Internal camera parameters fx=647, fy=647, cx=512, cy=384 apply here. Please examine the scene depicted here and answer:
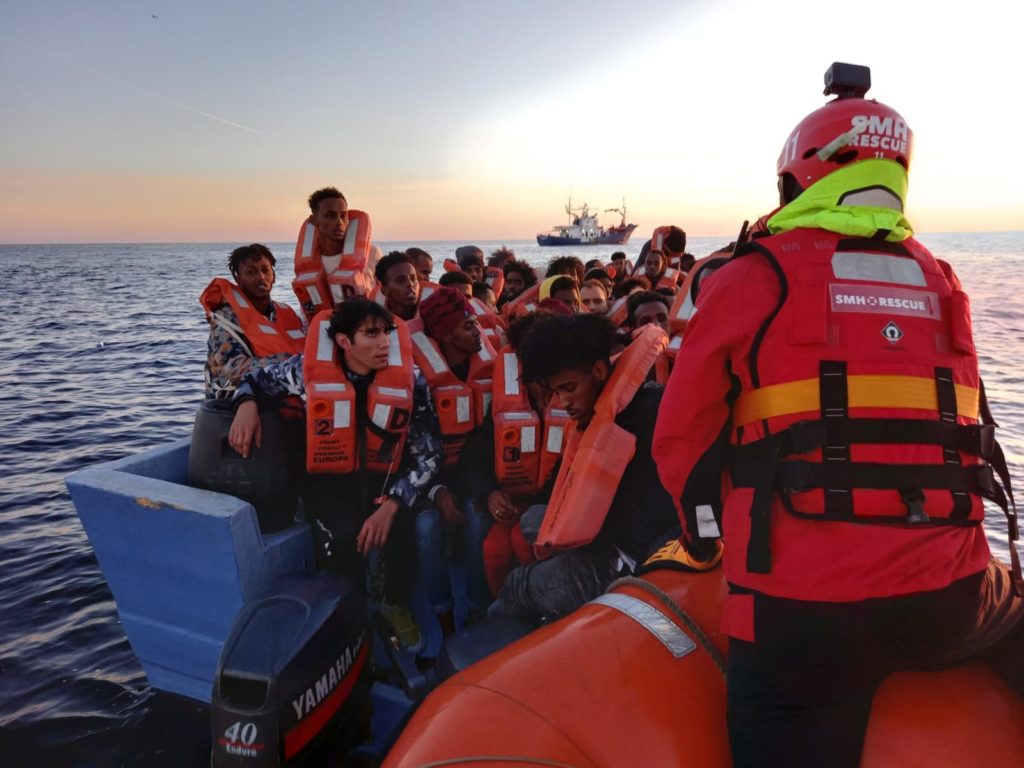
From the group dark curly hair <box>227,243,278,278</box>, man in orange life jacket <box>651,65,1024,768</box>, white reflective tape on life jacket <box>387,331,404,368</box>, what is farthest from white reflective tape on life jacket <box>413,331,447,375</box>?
man in orange life jacket <box>651,65,1024,768</box>

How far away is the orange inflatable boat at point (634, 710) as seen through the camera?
1.15 metres

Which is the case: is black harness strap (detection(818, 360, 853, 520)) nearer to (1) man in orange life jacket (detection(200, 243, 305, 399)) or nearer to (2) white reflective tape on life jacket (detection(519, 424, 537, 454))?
(2) white reflective tape on life jacket (detection(519, 424, 537, 454))

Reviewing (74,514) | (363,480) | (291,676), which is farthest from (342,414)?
(74,514)

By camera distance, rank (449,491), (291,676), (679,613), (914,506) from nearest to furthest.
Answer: (914,506) → (679,613) → (291,676) → (449,491)

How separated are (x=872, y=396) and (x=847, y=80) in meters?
0.70

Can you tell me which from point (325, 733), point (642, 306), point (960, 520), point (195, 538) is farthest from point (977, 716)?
point (642, 306)

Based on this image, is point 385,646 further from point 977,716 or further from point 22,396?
point 22,396

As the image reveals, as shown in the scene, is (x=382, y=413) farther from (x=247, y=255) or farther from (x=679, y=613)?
(x=247, y=255)

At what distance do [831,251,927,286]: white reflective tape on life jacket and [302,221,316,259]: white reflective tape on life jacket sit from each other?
3916 mm

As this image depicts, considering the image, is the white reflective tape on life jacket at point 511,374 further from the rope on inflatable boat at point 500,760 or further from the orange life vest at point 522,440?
the rope on inflatable boat at point 500,760

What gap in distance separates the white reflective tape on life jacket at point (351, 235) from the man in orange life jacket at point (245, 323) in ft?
1.77

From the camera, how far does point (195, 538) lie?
234 centimetres

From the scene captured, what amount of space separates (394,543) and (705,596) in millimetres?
1470

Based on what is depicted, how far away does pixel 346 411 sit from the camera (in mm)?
2656
